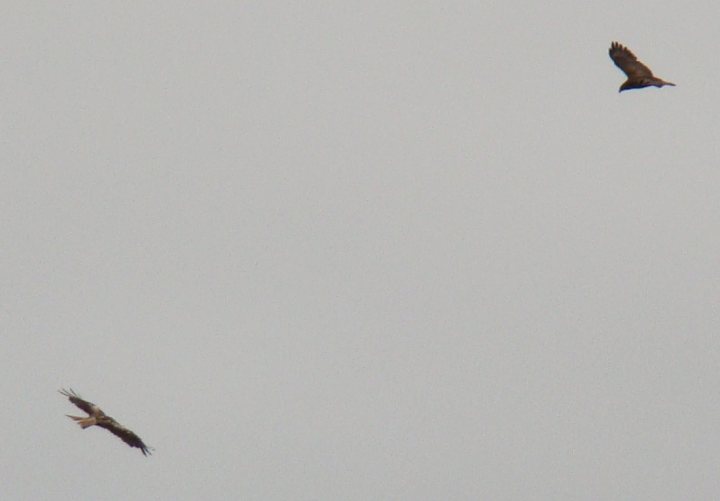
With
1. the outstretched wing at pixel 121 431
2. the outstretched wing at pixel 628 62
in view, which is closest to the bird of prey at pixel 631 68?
the outstretched wing at pixel 628 62

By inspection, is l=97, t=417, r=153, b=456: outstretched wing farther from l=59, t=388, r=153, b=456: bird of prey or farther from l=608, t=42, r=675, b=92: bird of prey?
l=608, t=42, r=675, b=92: bird of prey

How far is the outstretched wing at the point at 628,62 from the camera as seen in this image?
3297 centimetres

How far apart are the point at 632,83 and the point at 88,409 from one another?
18000 millimetres

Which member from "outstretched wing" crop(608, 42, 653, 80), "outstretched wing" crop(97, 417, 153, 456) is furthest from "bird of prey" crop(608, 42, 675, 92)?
"outstretched wing" crop(97, 417, 153, 456)

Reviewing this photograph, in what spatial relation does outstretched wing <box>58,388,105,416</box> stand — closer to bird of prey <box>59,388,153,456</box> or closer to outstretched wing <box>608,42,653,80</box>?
bird of prey <box>59,388,153,456</box>

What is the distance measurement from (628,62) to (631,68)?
0.20m

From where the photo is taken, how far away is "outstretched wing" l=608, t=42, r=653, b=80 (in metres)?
33.0

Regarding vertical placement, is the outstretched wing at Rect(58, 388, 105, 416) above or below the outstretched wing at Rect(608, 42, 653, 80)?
below

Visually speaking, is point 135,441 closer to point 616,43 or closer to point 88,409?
point 88,409

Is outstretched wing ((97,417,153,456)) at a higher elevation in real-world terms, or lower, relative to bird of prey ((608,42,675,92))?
lower

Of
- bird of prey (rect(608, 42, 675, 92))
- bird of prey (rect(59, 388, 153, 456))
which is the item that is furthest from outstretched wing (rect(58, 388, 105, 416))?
bird of prey (rect(608, 42, 675, 92))

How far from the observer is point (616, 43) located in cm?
3306

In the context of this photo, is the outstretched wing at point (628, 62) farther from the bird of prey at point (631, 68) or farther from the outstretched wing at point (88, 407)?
the outstretched wing at point (88, 407)

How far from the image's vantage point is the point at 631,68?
33.1 meters
